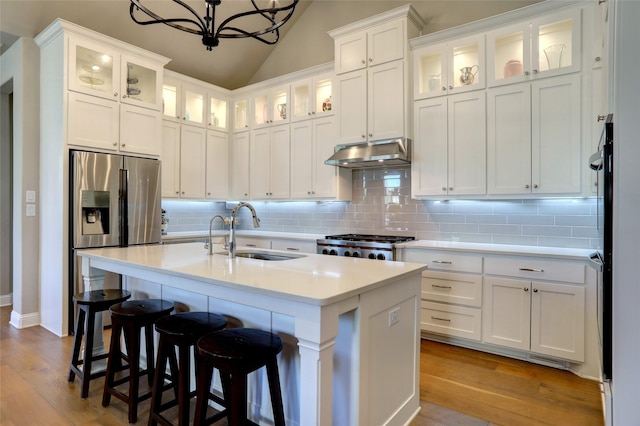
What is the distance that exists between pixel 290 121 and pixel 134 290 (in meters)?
2.81

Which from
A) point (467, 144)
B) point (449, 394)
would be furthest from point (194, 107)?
point (449, 394)

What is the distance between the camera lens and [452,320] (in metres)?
3.16

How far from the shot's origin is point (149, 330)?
2293mm

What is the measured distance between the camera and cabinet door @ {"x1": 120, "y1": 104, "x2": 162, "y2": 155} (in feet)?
12.6

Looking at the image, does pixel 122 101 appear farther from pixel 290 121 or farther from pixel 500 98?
pixel 500 98

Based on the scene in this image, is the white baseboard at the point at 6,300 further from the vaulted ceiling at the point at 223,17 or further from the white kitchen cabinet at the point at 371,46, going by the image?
the white kitchen cabinet at the point at 371,46

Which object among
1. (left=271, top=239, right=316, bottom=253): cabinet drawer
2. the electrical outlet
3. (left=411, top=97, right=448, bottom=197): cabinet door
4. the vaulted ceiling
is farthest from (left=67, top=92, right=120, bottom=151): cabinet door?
the electrical outlet

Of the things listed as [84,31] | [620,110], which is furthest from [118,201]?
[620,110]

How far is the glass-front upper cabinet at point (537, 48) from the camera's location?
2.91 m

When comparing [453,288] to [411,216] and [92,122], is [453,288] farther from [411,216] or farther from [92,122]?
[92,122]

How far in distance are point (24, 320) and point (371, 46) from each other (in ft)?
15.1

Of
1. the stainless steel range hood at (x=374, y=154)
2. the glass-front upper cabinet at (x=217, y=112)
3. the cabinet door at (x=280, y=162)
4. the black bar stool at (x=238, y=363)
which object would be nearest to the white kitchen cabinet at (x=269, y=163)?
the cabinet door at (x=280, y=162)

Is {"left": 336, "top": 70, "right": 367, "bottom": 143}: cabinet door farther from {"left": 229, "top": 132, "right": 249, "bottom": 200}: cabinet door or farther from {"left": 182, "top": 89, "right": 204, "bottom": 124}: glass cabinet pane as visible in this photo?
{"left": 182, "top": 89, "right": 204, "bottom": 124}: glass cabinet pane

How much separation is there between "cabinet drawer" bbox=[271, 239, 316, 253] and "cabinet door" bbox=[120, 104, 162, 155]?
5.77 feet
